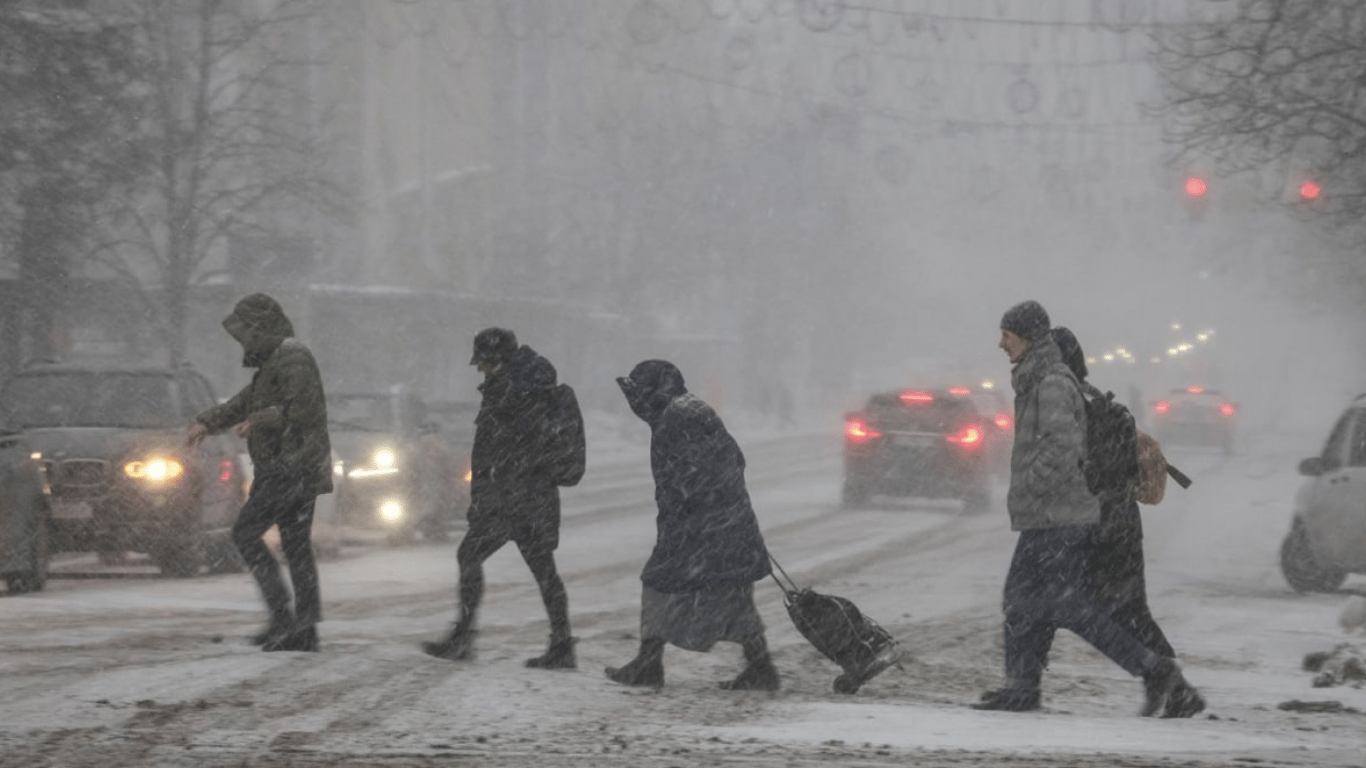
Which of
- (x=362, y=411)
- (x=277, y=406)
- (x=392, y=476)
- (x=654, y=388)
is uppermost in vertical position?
(x=654, y=388)

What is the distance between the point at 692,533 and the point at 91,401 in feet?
26.0

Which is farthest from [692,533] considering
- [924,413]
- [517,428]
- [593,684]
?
[924,413]

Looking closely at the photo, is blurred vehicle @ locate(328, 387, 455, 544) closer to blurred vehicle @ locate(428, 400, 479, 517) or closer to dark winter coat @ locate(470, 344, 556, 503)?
blurred vehicle @ locate(428, 400, 479, 517)

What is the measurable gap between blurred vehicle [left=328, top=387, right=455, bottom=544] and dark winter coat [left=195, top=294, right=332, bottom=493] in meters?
8.27

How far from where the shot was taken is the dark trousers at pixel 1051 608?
808cm

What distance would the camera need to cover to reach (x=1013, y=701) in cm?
818

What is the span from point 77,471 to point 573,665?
19.7 feet

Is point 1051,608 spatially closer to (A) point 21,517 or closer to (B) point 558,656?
(B) point 558,656

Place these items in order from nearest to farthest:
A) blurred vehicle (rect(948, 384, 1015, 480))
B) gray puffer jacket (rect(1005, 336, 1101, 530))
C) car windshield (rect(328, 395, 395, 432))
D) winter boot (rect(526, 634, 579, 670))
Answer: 1. gray puffer jacket (rect(1005, 336, 1101, 530))
2. winter boot (rect(526, 634, 579, 670))
3. car windshield (rect(328, 395, 395, 432))
4. blurred vehicle (rect(948, 384, 1015, 480))

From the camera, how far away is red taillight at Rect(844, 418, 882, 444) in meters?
24.0

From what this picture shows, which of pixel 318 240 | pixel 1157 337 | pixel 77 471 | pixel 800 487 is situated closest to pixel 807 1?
pixel 800 487

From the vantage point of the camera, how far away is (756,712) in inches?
312

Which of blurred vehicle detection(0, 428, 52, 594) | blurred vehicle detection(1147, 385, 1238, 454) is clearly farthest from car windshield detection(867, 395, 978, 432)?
blurred vehicle detection(1147, 385, 1238, 454)

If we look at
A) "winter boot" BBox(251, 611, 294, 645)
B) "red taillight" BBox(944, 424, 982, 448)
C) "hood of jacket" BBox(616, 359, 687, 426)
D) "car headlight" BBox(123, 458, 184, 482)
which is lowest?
"winter boot" BBox(251, 611, 294, 645)
